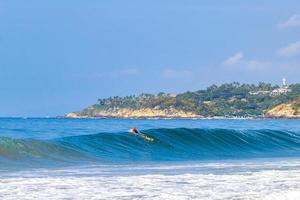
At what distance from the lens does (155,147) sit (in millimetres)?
33000

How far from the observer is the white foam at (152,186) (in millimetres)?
12586

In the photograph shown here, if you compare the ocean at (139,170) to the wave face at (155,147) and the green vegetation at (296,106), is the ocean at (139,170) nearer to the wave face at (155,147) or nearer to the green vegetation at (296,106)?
the wave face at (155,147)

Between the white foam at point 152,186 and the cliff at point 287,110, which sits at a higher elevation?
the cliff at point 287,110

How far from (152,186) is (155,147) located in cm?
1902

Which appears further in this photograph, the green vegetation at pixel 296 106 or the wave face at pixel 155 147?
the green vegetation at pixel 296 106

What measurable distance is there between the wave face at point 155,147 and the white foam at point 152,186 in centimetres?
645

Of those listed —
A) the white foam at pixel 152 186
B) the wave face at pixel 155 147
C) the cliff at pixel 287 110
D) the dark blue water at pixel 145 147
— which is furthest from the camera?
the cliff at pixel 287 110

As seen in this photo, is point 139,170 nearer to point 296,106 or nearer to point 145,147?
point 145,147

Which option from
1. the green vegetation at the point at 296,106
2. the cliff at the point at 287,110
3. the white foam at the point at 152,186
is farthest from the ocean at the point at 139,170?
the green vegetation at the point at 296,106

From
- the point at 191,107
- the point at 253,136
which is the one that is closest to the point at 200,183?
the point at 253,136

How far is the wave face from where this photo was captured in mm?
24781

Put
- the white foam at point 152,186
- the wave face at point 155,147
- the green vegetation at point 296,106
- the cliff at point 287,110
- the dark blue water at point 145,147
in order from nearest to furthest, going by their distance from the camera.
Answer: the white foam at point 152,186 → the dark blue water at point 145,147 → the wave face at point 155,147 → the cliff at point 287,110 → the green vegetation at point 296,106

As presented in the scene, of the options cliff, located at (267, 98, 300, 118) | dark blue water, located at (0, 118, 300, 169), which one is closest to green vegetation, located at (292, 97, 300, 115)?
cliff, located at (267, 98, 300, 118)

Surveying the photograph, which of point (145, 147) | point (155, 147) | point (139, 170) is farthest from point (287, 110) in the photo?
point (139, 170)
